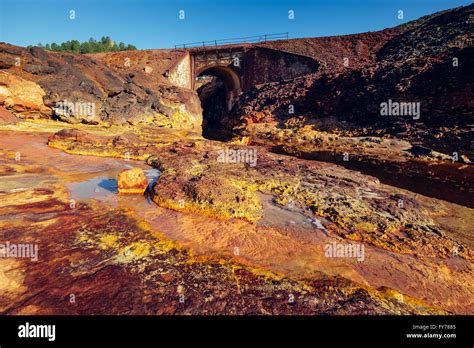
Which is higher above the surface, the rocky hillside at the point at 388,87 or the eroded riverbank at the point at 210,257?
the rocky hillside at the point at 388,87

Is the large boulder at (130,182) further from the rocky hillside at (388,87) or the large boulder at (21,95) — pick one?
the rocky hillside at (388,87)

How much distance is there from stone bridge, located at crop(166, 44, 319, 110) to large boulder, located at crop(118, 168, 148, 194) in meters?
26.4

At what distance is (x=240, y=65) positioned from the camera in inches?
1281

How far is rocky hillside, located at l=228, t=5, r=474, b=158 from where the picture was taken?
1550cm

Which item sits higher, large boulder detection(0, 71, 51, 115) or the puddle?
large boulder detection(0, 71, 51, 115)

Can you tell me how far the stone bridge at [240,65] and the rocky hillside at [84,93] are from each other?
5359mm

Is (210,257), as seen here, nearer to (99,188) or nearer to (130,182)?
(130,182)

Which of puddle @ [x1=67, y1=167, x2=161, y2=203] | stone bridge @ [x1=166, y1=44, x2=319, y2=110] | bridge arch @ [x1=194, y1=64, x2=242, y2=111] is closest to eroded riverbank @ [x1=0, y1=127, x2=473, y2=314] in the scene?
puddle @ [x1=67, y1=167, x2=161, y2=203]

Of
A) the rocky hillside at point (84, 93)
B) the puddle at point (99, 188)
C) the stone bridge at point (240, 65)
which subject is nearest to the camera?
the puddle at point (99, 188)

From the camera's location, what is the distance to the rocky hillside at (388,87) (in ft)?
50.9

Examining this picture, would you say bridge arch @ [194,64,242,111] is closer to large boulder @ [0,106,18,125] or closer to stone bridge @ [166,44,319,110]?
stone bridge @ [166,44,319,110]

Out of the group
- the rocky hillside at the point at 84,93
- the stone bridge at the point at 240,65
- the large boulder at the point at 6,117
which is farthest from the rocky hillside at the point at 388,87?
the large boulder at the point at 6,117

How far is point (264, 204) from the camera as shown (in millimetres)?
6461

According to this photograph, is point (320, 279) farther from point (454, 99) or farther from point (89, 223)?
point (454, 99)
